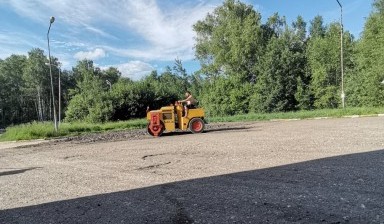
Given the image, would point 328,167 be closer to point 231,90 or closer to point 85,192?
point 85,192

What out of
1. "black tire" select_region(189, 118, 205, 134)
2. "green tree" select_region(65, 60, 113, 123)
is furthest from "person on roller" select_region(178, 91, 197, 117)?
"green tree" select_region(65, 60, 113, 123)

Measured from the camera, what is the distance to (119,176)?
8.55 metres

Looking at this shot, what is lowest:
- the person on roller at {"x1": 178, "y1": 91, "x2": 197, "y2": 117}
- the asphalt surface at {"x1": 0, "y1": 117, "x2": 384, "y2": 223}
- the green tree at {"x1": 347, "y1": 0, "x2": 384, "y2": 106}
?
the asphalt surface at {"x1": 0, "y1": 117, "x2": 384, "y2": 223}

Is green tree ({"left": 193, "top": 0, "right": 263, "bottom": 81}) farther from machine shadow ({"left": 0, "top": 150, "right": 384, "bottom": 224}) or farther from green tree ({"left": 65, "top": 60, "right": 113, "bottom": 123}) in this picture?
machine shadow ({"left": 0, "top": 150, "right": 384, "bottom": 224})

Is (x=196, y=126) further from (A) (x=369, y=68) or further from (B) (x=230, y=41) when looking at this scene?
(B) (x=230, y=41)

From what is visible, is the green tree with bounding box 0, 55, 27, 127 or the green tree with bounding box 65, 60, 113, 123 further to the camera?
the green tree with bounding box 0, 55, 27, 127

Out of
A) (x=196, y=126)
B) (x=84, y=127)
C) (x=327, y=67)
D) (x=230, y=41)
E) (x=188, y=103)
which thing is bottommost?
(x=84, y=127)

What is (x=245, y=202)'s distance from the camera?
559 centimetres

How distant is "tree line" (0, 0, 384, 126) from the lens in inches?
1570

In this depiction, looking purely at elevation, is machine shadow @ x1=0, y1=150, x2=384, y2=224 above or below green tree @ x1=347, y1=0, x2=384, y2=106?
below

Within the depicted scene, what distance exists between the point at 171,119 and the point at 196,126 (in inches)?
59.4

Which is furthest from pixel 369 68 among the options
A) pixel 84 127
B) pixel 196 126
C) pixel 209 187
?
pixel 209 187

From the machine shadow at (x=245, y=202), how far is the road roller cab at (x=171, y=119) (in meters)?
11.6

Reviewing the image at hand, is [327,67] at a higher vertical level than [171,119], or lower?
higher
